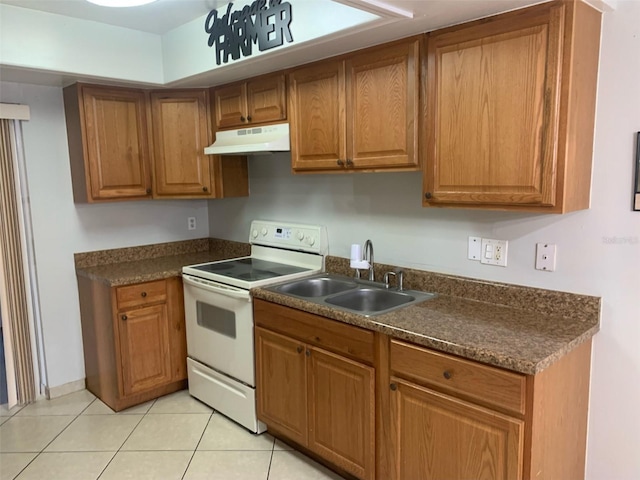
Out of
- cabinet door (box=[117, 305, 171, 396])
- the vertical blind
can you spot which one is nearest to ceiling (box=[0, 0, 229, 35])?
the vertical blind

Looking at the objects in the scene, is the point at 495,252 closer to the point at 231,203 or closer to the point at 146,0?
the point at 146,0

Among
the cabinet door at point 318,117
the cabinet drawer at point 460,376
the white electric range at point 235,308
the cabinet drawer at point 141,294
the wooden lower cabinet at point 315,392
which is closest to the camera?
the cabinet drawer at point 460,376

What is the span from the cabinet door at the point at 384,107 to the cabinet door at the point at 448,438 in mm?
997

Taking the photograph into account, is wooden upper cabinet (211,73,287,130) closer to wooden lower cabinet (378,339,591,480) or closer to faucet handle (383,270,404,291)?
faucet handle (383,270,404,291)

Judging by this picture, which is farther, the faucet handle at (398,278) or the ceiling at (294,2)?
the faucet handle at (398,278)

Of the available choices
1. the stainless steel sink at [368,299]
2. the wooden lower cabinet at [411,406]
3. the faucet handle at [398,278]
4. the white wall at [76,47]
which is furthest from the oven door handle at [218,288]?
the white wall at [76,47]

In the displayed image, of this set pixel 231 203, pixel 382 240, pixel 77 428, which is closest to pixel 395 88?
pixel 382 240

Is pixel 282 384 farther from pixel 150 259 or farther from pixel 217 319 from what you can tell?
pixel 150 259

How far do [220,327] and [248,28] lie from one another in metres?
1.68

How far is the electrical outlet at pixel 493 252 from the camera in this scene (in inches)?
83.2

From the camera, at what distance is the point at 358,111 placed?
7.36ft

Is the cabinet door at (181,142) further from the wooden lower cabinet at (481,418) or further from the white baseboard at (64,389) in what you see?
the wooden lower cabinet at (481,418)

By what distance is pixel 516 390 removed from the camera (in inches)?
60.8

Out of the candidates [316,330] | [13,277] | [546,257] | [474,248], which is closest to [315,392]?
[316,330]
